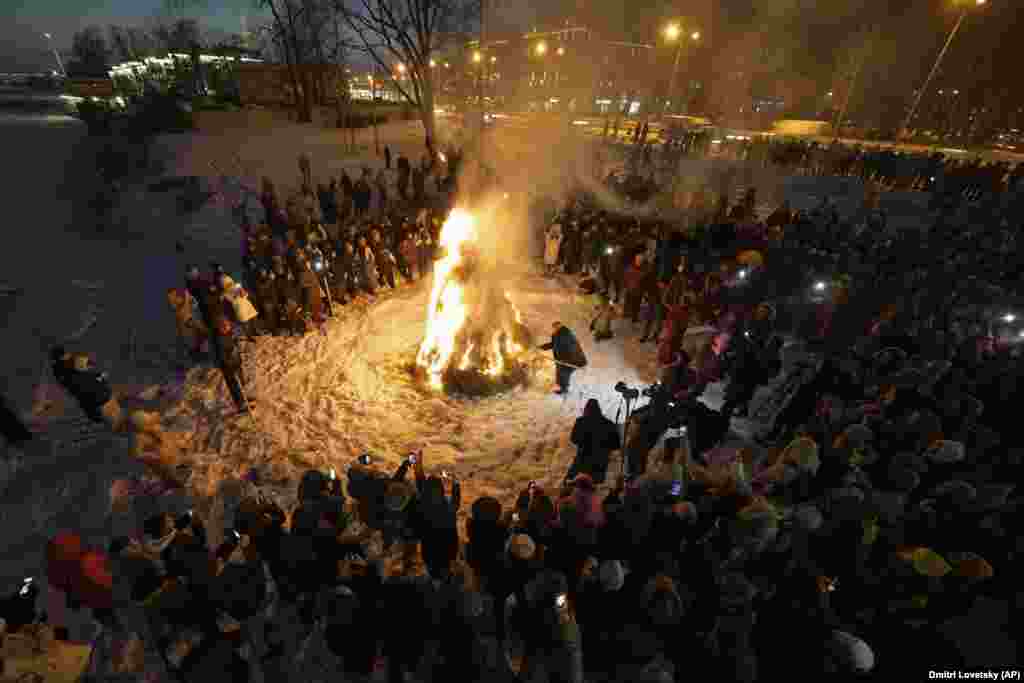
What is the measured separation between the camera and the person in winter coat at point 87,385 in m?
6.83

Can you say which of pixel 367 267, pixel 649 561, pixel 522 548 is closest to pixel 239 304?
pixel 367 267

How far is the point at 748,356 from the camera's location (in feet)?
25.0

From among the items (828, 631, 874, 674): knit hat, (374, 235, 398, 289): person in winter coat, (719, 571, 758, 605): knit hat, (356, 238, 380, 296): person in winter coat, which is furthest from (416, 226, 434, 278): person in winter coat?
(828, 631, 874, 674): knit hat

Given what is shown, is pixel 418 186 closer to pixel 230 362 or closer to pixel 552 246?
pixel 552 246

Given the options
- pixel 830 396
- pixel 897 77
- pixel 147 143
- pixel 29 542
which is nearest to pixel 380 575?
pixel 29 542

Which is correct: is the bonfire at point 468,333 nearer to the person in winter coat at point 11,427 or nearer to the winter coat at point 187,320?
the winter coat at point 187,320

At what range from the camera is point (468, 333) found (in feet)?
30.7

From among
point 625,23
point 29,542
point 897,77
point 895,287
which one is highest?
point 625,23

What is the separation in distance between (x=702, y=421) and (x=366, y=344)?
7.27 metres

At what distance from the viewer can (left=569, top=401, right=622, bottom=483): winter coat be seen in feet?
19.8

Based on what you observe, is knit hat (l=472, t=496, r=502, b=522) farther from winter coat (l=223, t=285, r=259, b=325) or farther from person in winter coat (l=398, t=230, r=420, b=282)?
person in winter coat (l=398, t=230, r=420, b=282)

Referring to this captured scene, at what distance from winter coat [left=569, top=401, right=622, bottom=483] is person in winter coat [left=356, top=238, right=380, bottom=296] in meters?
8.15

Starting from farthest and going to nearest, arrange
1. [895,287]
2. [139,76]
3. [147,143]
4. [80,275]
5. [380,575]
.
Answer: [139,76]
[147,143]
[80,275]
[895,287]
[380,575]

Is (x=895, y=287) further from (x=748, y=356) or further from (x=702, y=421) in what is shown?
(x=702, y=421)
